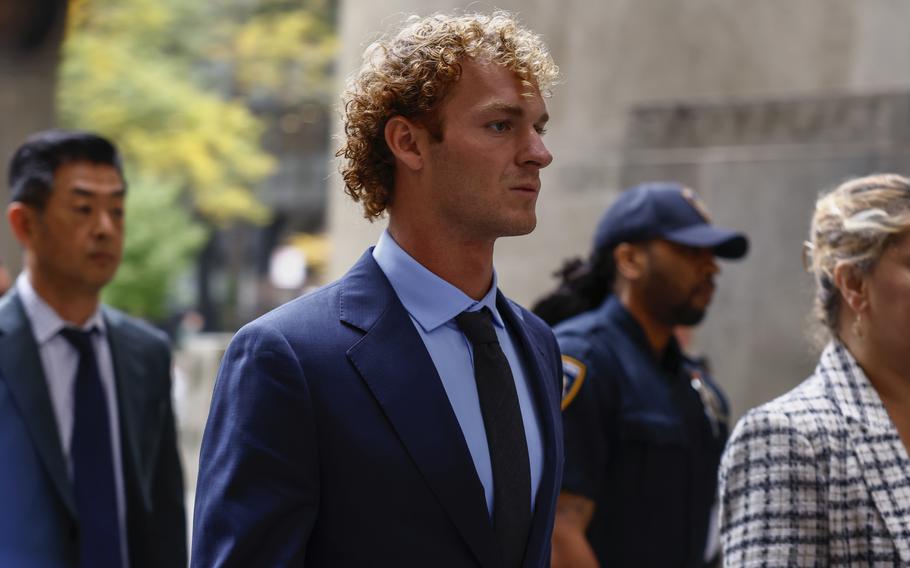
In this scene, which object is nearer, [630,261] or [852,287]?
[852,287]

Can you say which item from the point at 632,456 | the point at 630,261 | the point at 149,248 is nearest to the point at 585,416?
the point at 632,456

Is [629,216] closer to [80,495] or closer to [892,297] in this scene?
[892,297]

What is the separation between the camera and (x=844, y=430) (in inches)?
129

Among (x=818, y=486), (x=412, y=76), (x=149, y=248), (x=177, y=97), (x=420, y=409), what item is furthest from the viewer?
(x=149, y=248)

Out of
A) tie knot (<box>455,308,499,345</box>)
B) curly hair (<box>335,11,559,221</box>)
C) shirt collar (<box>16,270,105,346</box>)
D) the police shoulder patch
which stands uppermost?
curly hair (<box>335,11,559,221</box>)

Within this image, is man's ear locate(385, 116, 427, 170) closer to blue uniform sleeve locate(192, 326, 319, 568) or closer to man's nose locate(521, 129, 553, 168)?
man's nose locate(521, 129, 553, 168)

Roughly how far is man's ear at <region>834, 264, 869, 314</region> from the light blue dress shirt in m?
1.06

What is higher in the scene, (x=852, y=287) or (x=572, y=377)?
(x=852, y=287)

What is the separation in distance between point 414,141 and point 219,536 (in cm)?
95

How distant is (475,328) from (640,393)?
1.94 metres

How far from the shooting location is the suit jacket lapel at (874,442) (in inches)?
124

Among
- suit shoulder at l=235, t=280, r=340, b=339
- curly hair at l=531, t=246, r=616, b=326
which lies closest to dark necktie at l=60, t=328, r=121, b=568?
curly hair at l=531, t=246, r=616, b=326

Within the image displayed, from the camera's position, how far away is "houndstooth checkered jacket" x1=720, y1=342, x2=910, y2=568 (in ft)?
10.4

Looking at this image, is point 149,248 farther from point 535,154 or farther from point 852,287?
point 535,154
